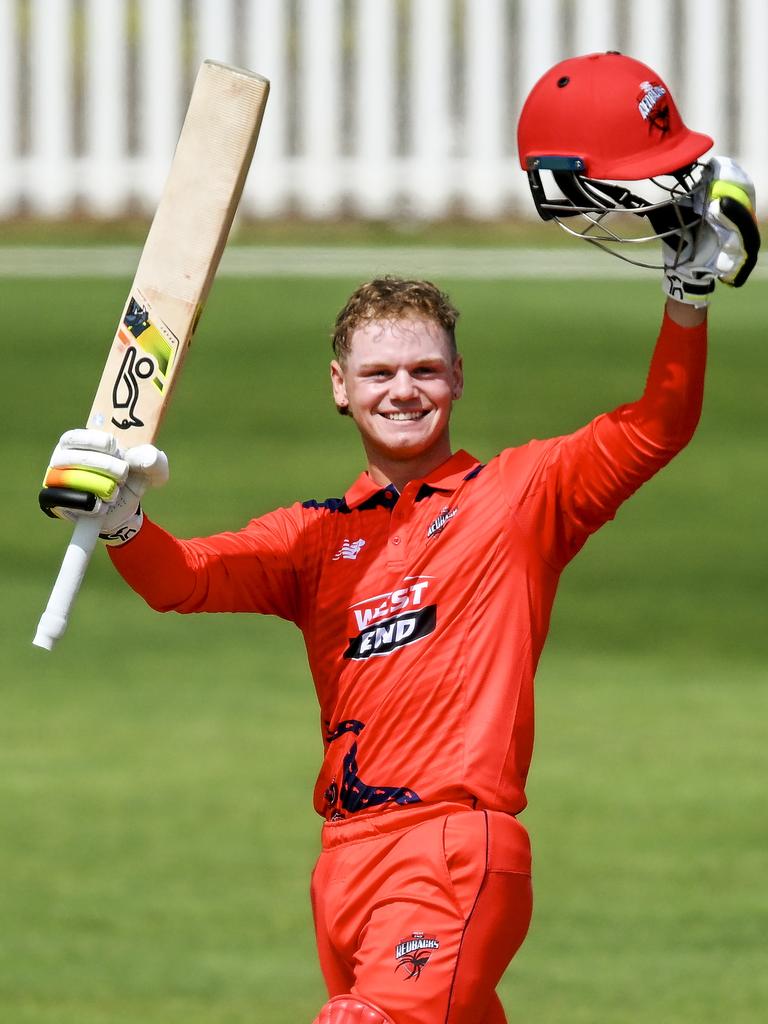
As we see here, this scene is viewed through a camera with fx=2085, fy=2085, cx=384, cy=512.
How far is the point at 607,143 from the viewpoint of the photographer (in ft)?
11.6

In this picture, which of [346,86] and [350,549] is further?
[346,86]

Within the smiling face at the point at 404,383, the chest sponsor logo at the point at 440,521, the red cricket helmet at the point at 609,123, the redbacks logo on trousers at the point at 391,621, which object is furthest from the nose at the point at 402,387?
the red cricket helmet at the point at 609,123

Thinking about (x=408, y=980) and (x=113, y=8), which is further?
(x=113, y=8)

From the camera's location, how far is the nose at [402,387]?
3.69 metres

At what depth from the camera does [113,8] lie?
48.7 ft

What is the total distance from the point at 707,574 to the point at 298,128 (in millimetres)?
6107

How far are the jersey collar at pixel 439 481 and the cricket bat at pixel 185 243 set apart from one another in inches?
15.9

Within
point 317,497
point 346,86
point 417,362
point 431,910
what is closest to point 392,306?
point 417,362

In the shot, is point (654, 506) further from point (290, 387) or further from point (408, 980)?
point (408, 980)

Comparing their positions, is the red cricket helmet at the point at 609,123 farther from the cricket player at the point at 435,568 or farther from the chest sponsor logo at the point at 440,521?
the chest sponsor logo at the point at 440,521

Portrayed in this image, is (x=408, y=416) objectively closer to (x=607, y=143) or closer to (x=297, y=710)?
(x=607, y=143)

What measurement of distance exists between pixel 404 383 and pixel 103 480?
1.83ft

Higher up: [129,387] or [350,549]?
[129,387]

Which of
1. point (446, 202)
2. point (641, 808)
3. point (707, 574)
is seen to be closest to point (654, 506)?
point (707, 574)
